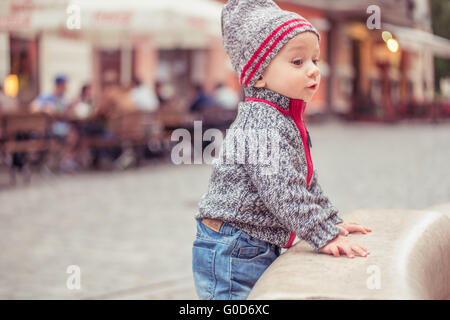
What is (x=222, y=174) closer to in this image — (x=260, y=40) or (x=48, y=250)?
(x=260, y=40)

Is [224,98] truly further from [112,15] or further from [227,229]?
[227,229]

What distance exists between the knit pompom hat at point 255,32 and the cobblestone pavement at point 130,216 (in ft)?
7.50

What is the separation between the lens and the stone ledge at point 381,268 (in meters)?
1.22

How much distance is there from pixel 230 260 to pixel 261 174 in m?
0.27

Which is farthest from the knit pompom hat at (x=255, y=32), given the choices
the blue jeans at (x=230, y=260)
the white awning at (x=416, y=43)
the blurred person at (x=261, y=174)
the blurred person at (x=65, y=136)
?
the white awning at (x=416, y=43)

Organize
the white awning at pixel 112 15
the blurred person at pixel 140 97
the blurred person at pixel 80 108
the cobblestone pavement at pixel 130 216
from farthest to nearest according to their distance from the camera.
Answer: the blurred person at pixel 140 97 → the blurred person at pixel 80 108 → the white awning at pixel 112 15 → the cobblestone pavement at pixel 130 216

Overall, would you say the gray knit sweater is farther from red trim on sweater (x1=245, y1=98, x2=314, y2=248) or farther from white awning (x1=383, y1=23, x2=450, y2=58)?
white awning (x1=383, y1=23, x2=450, y2=58)

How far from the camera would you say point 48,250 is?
17.8ft

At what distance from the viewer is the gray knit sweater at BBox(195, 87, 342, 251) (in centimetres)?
176

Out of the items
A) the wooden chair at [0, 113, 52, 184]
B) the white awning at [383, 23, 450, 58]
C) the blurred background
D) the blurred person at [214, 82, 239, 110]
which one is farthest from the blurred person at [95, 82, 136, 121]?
the white awning at [383, 23, 450, 58]

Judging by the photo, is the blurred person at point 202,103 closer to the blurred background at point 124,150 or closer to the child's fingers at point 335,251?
the blurred background at point 124,150

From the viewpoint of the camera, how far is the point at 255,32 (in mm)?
1853

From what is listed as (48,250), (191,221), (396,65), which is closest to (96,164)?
(191,221)

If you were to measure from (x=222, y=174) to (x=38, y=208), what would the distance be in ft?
19.7
